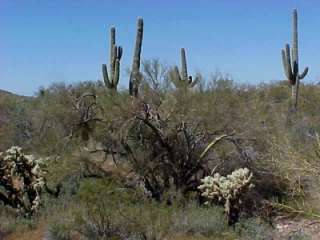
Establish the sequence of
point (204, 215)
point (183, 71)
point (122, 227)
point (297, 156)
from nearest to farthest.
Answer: point (297, 156), point (122, 227), point (204, 215), point (183, 71)

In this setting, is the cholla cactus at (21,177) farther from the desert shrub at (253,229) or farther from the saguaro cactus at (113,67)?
the saguaro cactus at (113,67)

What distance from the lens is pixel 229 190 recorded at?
11258 millimetres

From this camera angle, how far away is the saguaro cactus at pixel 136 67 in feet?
45.6

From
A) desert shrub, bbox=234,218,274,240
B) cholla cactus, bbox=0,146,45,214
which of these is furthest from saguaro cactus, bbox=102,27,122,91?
desert shrub, bbox=234,218,274,240

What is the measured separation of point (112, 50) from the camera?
19.9 metres

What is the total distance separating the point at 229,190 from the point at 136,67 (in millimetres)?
6866

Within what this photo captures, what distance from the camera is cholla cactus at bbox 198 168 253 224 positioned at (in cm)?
1127

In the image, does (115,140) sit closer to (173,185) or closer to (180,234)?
(173,185)

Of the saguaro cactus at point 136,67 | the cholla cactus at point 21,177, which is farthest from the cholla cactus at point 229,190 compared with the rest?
the cholla cactus at point 21,177

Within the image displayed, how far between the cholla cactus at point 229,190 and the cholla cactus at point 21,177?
11.8 feet

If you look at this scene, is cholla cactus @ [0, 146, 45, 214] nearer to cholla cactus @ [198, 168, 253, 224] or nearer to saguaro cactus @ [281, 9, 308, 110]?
cholla cactus @ [198, 168, 253, 224]

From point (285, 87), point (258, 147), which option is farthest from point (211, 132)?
point (285, 87)

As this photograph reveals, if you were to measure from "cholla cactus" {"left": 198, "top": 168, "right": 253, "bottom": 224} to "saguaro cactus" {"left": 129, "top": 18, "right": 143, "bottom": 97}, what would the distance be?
297 cm

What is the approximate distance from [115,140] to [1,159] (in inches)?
104
